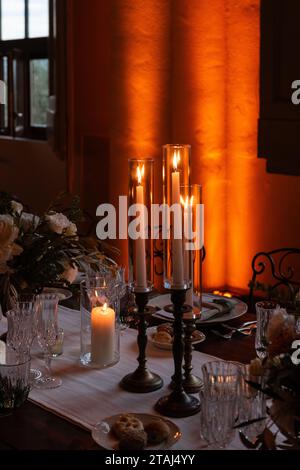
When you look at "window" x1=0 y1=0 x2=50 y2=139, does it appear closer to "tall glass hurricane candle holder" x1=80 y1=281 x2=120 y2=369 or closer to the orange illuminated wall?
the orange illuminated wall

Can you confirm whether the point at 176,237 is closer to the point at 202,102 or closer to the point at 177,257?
the point at 177,257

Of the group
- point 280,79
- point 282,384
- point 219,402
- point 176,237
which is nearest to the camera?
point 282,384

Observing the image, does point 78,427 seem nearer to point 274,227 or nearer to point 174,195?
point 174,195

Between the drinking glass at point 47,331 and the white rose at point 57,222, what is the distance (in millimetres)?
153

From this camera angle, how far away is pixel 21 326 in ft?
5.33

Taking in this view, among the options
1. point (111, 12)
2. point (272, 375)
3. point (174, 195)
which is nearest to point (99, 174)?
point (111, 12)

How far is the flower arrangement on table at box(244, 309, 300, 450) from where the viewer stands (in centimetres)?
117

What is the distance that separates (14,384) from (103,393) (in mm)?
199

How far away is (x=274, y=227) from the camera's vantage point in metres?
3.75

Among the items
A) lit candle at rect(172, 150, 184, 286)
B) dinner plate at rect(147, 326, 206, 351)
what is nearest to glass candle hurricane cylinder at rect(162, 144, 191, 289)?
lit candle at rect(172, 150, 184, 286)

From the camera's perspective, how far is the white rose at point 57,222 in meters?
1.76

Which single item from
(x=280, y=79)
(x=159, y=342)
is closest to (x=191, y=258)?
(x=159, y=342)

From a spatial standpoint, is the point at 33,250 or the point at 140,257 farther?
the point at 33,250
